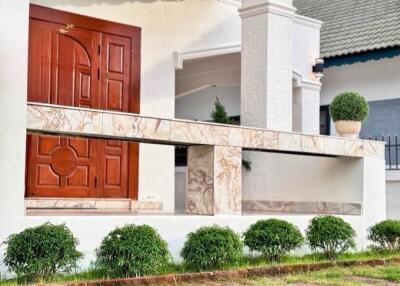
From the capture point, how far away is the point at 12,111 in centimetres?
730

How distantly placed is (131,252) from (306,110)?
7.84m

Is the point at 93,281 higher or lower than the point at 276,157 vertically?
lower

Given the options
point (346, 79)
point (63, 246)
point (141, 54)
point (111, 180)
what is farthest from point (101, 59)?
point (346, 79)

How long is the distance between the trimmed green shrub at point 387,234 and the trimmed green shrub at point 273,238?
188 centimetres

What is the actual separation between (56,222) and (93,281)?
3.54 feet

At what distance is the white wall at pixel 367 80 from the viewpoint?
14930mm

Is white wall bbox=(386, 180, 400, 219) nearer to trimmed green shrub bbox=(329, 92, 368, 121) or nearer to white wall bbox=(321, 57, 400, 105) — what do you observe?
white wall bbox=(321, 57, 400, 105)

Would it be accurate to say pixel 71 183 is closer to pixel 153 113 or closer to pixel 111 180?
pixel 111 180

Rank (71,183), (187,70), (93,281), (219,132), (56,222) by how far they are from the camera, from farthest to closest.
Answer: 1. (187,70)
2. (71,183)
3. (219,132)
4. (56,222)
5. (93,281)

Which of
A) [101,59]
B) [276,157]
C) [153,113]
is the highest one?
[101,59]

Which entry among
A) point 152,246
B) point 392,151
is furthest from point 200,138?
point 392,151

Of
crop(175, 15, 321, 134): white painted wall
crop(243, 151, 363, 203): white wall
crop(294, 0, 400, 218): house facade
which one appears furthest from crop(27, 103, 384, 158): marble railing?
crop(294, 0, 400, 218): house facade

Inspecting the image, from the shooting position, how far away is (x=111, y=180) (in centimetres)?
1117

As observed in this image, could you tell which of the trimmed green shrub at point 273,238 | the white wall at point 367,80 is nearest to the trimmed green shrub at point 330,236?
the trimmed green shrub at point 273,238
